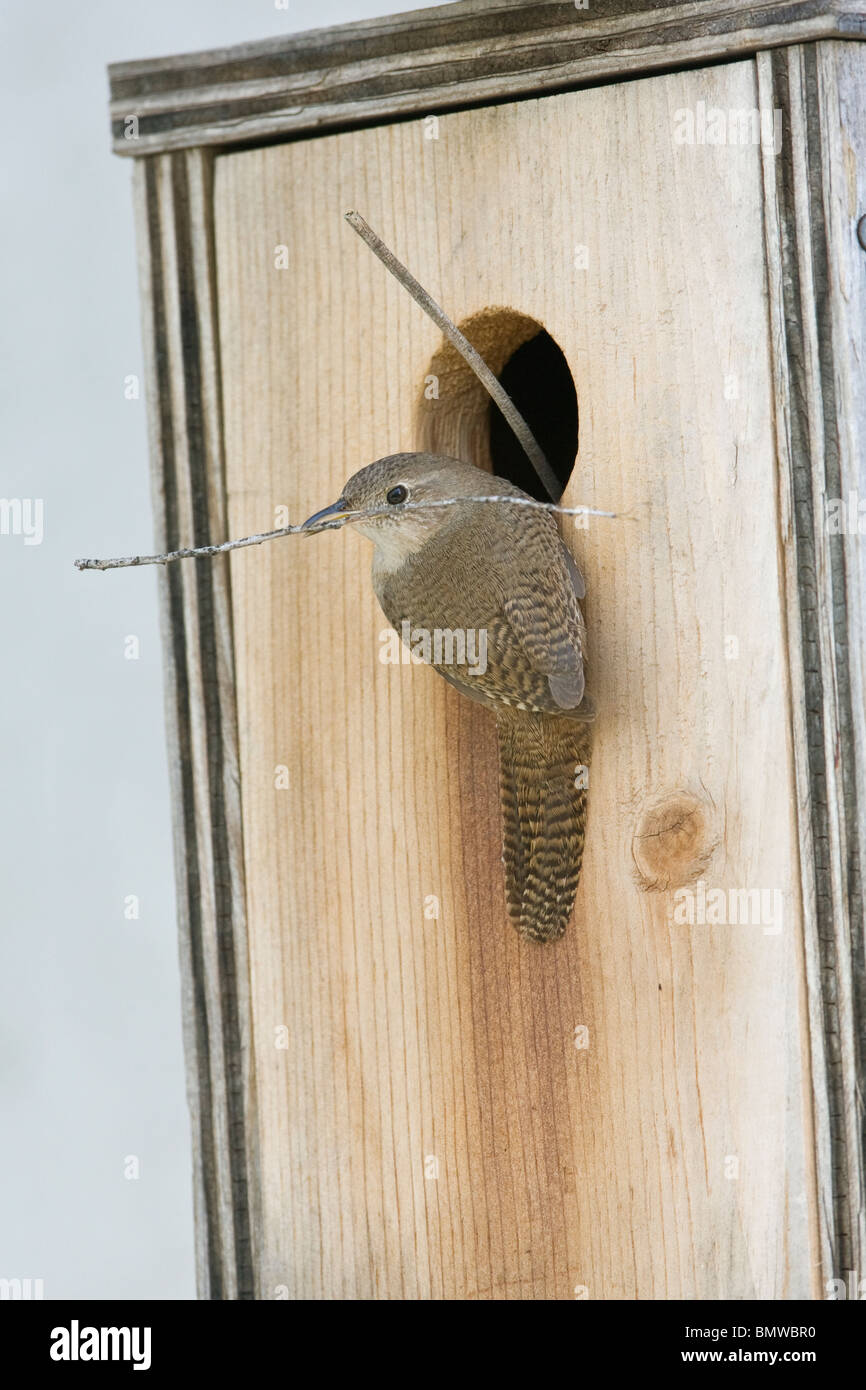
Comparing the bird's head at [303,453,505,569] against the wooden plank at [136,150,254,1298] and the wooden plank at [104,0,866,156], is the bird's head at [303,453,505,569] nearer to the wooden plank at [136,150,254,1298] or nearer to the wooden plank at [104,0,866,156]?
the wooden plank at [136,150,254,1298]

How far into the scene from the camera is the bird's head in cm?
171

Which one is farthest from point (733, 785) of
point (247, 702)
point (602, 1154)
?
point (247, 702)

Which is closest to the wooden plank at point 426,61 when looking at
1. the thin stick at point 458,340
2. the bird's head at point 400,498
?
the thin stick at point 458,340

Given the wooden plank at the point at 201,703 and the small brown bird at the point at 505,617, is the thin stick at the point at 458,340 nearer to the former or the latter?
the small brown bird at the point at 505,617

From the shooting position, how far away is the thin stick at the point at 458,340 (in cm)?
160

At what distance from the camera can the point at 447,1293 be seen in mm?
1905

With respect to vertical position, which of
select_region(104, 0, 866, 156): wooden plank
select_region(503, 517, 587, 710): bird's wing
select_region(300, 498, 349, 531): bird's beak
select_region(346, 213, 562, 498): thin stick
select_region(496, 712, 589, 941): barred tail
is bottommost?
select_region(496, 712, 589, 941): barred tail

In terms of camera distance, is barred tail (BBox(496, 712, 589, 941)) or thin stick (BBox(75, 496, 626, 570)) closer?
thin stick (BBox(75, 496, 626, 570))

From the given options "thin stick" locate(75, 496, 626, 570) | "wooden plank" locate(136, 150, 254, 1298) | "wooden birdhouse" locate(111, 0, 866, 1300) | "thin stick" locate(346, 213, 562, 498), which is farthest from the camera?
"wooden plank" locate(136, 150, 254, 1298)

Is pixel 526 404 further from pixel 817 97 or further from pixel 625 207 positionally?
pixel 817 97

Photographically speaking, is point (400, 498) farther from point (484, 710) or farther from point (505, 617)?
point (484, 710)

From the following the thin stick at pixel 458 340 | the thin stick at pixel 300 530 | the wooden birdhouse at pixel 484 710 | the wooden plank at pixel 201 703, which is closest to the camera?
the thin stick at pixel 300 530

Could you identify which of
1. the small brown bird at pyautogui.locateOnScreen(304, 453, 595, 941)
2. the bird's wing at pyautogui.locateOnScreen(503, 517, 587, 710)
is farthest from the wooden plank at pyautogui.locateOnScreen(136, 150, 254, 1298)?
the bird's wing at pyautogui.locateOnScreen(503, 517, 587, 710)

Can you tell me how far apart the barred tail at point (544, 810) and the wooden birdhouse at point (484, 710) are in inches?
1.1
